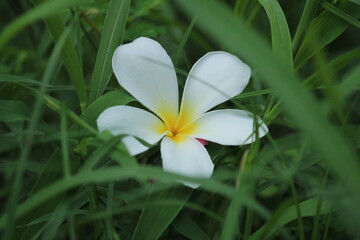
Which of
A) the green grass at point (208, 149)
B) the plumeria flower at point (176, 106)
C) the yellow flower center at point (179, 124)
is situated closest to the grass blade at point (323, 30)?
the green grass at point (208, 149)

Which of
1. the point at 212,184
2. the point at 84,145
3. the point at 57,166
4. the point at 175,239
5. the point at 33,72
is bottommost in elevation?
the point at 33,72

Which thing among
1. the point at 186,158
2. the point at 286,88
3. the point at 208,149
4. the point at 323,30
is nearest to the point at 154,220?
the point at 186,158

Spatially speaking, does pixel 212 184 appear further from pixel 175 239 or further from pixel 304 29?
pixel 304 29

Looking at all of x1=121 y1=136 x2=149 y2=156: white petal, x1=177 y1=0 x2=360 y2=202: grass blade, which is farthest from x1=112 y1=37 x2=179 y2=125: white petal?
x1=177 y1=0 x2=360 y2=202: grass blade

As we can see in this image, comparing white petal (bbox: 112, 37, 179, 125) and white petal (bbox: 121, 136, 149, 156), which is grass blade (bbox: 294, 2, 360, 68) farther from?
white petal (bbox: 121, 136, 149, 156)

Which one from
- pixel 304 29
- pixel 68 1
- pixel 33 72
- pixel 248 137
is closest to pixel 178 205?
pixel 248 137

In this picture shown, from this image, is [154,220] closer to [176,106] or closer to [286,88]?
[176,106]
